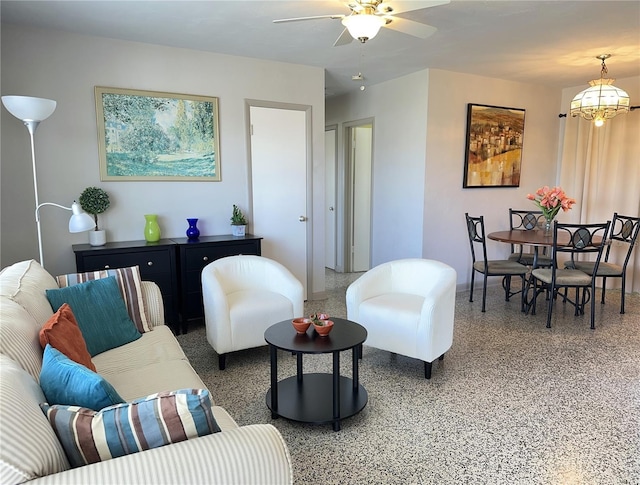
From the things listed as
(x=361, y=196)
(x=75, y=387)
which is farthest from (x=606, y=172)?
(x=75, y=387)

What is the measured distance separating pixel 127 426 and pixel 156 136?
10.9ft

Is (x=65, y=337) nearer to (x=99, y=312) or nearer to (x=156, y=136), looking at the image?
(x=99, y=312)

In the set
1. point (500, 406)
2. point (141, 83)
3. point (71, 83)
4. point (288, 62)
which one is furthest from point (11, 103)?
point (500, 406)

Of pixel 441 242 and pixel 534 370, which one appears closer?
pixel 534 370

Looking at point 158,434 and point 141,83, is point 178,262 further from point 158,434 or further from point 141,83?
point 158,434

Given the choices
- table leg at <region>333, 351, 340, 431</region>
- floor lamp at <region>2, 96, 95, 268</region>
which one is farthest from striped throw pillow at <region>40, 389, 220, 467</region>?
floor lamp at <region>2, 96, 95, 268</region>

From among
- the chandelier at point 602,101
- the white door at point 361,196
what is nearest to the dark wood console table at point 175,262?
the white door at point 361,196

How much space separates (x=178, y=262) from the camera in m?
3.78

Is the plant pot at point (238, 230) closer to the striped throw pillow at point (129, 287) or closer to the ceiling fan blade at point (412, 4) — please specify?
the striped throw pillow at point (129, 287)

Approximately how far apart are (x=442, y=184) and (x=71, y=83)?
3851 mm

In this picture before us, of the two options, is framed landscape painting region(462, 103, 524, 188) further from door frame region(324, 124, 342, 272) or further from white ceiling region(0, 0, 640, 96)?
door frame region(324, 124, 342, 272)

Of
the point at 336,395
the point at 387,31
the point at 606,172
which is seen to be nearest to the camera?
the point at 336,395

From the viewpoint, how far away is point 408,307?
3004 millimetres

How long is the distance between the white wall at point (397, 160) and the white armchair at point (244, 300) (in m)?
2.26
